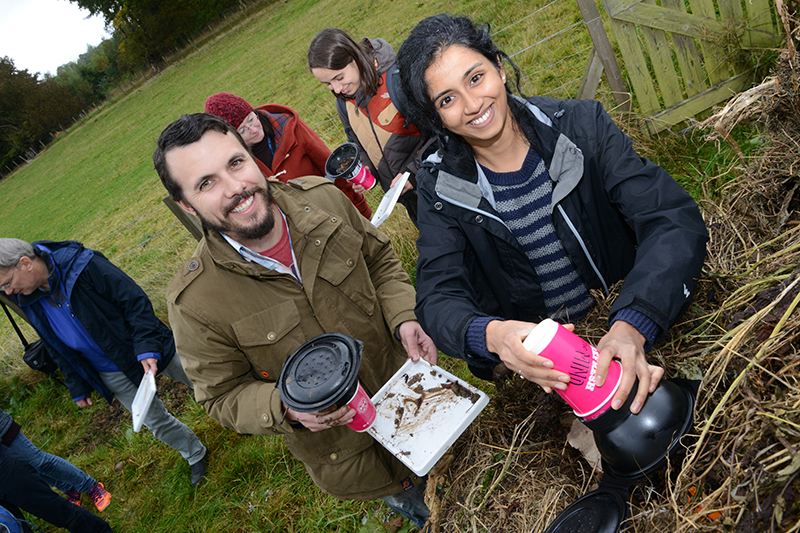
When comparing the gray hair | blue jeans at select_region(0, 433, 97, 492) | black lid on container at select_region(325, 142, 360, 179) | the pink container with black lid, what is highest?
the gray hair

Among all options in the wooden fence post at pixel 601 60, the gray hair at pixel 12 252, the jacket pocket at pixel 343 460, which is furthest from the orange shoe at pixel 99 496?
the wooden fence post at pixel 601 60

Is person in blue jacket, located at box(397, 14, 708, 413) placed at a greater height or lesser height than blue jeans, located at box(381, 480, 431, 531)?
greater

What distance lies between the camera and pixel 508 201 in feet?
6.48

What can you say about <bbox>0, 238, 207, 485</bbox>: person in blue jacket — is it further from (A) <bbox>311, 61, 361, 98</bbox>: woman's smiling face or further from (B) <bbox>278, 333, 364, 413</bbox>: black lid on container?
(B) <bbox>278, 333, 364, 413</bbox>: black lid on container

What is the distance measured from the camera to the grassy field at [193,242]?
156 inches

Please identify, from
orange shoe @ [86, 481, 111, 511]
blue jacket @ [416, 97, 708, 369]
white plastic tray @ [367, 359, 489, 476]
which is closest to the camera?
blue jacket @ [416, 97, 708, 369]

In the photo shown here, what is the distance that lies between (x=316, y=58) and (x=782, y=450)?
136 inches

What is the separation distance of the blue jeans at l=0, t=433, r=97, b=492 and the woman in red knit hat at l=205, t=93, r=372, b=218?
Answer: 3206mm

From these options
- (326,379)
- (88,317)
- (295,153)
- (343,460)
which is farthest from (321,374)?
(88,317)

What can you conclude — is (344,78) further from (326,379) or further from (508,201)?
(326,379)

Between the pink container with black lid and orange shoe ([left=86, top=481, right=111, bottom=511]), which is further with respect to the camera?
orange shoe ([left=86, top=481, right=111, bottom=511])

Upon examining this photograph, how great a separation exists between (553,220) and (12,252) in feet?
13.7

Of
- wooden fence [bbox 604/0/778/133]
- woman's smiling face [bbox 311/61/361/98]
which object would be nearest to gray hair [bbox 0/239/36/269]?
woman's smiling face [bbox 311/61/361/98]

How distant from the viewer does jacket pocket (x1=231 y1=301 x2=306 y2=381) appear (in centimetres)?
223
